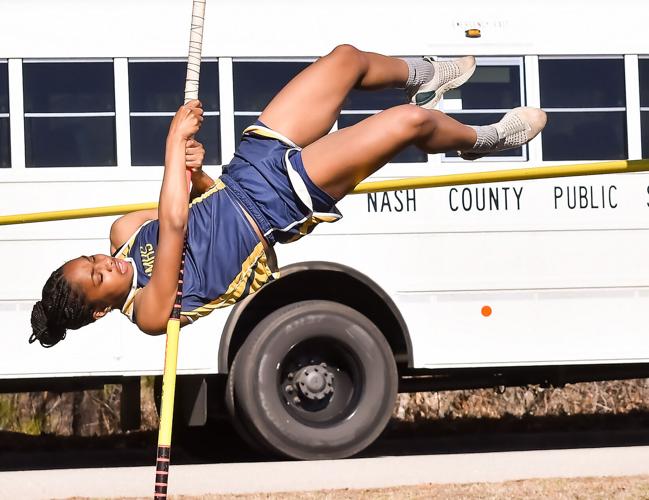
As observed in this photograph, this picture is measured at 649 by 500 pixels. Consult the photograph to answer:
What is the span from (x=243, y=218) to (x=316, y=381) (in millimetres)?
3820

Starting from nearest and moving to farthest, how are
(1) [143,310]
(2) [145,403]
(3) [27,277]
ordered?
(1) [143,310] < (3) [27,277] < (2) [145,403]

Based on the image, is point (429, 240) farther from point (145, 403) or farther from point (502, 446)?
point (145, 403)

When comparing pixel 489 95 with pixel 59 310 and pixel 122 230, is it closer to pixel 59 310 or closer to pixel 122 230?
pixel 122 230

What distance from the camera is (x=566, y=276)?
1009cm

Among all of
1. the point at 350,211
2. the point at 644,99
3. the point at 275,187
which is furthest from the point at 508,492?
the point at 275,187

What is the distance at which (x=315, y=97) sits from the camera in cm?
639

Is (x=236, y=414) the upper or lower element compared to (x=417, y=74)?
lower

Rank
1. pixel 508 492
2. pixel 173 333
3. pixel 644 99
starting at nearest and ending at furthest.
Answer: pixel 173 333
pixel 508 492
pixel 644 99

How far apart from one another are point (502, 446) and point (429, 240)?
2012 millimetres

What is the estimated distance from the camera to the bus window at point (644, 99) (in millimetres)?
10180

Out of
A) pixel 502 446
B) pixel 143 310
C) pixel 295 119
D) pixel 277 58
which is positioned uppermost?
pixel 277 58

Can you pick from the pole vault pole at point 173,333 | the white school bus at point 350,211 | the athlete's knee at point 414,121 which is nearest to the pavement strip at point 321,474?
the white school bus at point 350,211

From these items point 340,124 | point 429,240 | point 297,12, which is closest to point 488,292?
point 429,240

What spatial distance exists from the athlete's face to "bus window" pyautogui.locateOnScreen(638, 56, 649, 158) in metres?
4.86
